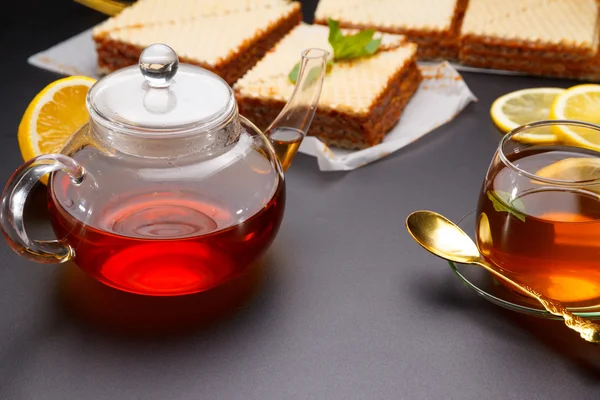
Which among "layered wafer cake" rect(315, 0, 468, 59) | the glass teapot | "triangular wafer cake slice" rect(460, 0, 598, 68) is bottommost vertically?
"layered wafer cake" rect(315, 0, 468, 59)

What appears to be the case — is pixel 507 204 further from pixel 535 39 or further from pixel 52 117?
pixel 535 39

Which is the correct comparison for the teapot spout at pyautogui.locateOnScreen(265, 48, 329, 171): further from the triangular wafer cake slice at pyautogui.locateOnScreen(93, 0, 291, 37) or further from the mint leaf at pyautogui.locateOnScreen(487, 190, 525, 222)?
the triangular wafer cake slice at pyautogui.locateOnScreen(93, 0, 291, 37)

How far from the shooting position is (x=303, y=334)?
48.4 inches

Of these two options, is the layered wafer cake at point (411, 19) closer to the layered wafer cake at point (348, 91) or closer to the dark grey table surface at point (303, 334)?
the layered wafer cake at point (348, 91)

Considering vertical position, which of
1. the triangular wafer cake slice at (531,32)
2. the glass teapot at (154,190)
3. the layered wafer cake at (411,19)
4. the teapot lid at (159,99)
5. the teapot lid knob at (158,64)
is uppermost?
the teapot lid knob at (158,64)

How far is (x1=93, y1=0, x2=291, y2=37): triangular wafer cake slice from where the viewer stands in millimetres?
2156

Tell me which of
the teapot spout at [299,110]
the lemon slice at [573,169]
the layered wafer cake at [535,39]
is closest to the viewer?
the lemon slice at [573,169]

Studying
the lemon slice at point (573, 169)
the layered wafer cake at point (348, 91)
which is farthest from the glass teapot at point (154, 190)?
the layered wafer cake at point (348, 91)

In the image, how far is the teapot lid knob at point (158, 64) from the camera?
3.59 ft

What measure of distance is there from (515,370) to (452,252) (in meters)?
0.22

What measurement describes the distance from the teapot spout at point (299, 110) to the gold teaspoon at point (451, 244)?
0.26 meters

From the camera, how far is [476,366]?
117 centimetres

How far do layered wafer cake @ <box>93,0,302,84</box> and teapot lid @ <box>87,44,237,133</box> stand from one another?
2.76ft

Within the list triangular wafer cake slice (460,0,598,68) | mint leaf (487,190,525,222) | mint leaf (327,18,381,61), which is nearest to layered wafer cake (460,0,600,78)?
triangular wafer cake slice (460,0,598,68)
